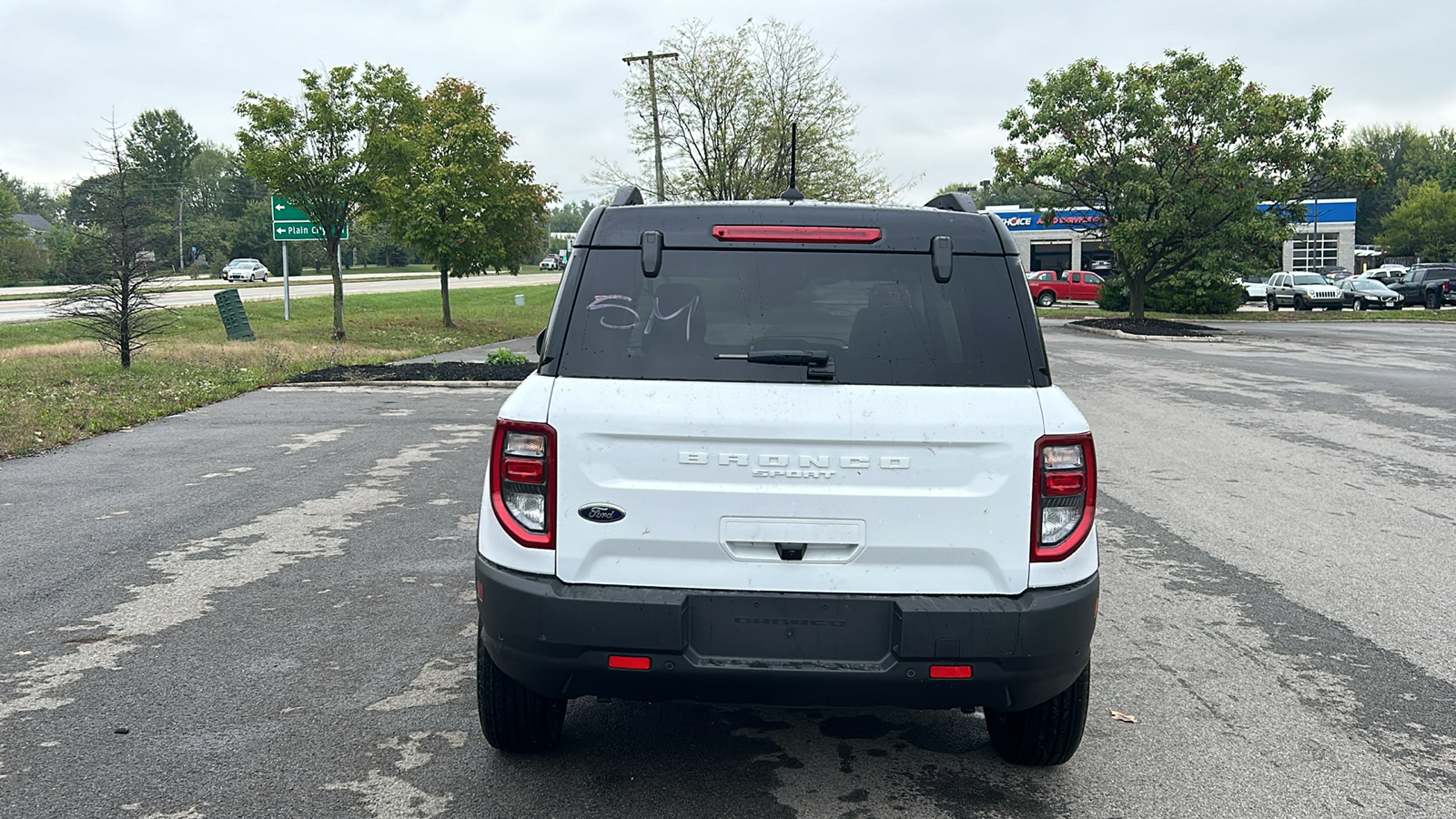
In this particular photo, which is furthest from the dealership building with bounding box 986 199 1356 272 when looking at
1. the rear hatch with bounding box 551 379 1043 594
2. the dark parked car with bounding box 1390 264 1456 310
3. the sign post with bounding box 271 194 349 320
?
the rear hatch with bounding box 551 379 1043 594

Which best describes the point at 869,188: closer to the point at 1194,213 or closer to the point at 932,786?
the point at 1194,213

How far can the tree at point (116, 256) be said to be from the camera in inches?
677

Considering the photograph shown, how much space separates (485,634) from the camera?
339 cm

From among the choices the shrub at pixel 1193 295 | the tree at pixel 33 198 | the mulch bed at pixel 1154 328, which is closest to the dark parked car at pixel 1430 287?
the shrub at pixel 1193 295

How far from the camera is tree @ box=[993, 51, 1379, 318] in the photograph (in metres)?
32.0

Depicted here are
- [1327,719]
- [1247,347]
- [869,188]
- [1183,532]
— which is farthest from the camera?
[869,188]

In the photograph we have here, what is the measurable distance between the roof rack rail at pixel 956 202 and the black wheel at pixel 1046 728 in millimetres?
1495

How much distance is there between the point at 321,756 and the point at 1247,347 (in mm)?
26394

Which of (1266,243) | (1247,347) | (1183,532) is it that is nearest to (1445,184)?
(1266,243)

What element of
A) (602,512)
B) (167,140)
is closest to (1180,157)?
(602,512)

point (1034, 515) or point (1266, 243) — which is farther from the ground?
point (1266, 243)

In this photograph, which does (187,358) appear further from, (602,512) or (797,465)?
(797,465)

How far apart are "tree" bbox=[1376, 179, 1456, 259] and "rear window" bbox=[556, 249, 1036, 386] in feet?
282

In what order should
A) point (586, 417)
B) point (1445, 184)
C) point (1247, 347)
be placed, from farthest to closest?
point (1445, 184) < point (1247, 347) < point (586, 417)
